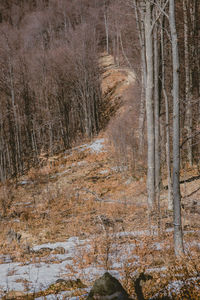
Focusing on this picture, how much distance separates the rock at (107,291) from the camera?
9.15ft

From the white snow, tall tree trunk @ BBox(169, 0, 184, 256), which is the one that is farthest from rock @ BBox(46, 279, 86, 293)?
the white snow

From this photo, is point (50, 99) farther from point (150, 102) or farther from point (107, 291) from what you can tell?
point (107, 291)

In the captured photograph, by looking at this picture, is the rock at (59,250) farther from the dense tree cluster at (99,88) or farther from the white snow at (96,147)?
the white snow at (96,147)

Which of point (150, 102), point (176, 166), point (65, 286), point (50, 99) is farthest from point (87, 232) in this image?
point (50, 99)

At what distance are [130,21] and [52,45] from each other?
21988mm

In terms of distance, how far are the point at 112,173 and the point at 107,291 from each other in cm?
1122

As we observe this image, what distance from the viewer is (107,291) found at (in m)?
2.81

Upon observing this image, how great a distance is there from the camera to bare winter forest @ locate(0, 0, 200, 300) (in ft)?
13.6

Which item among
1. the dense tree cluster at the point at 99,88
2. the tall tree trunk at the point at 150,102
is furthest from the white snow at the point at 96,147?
the tall tree trunk at the point at 150,102

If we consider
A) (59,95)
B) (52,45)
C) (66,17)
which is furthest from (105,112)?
(66,17)

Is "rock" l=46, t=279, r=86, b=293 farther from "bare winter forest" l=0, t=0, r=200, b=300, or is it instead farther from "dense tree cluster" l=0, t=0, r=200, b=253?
"dense tree cluster" l=0, t=0, r=200, b=253

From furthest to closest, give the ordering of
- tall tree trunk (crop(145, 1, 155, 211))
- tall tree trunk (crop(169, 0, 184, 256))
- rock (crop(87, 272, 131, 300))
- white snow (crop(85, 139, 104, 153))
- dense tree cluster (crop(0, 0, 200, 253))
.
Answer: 1. white snow (crop(85, 139, 104, 153))
2. dense tree cluster (crop(0, 0, 200, 253))
3. tall tree trunk (crop(145, 1, 155, 211))
4. tall tree trunk (crop(169, 0, 184, 256))
5. rock (crop(87, 272, 131, 300))

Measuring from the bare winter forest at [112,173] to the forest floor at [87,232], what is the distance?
0.03 m

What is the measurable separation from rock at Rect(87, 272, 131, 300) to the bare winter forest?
22 millimetres
